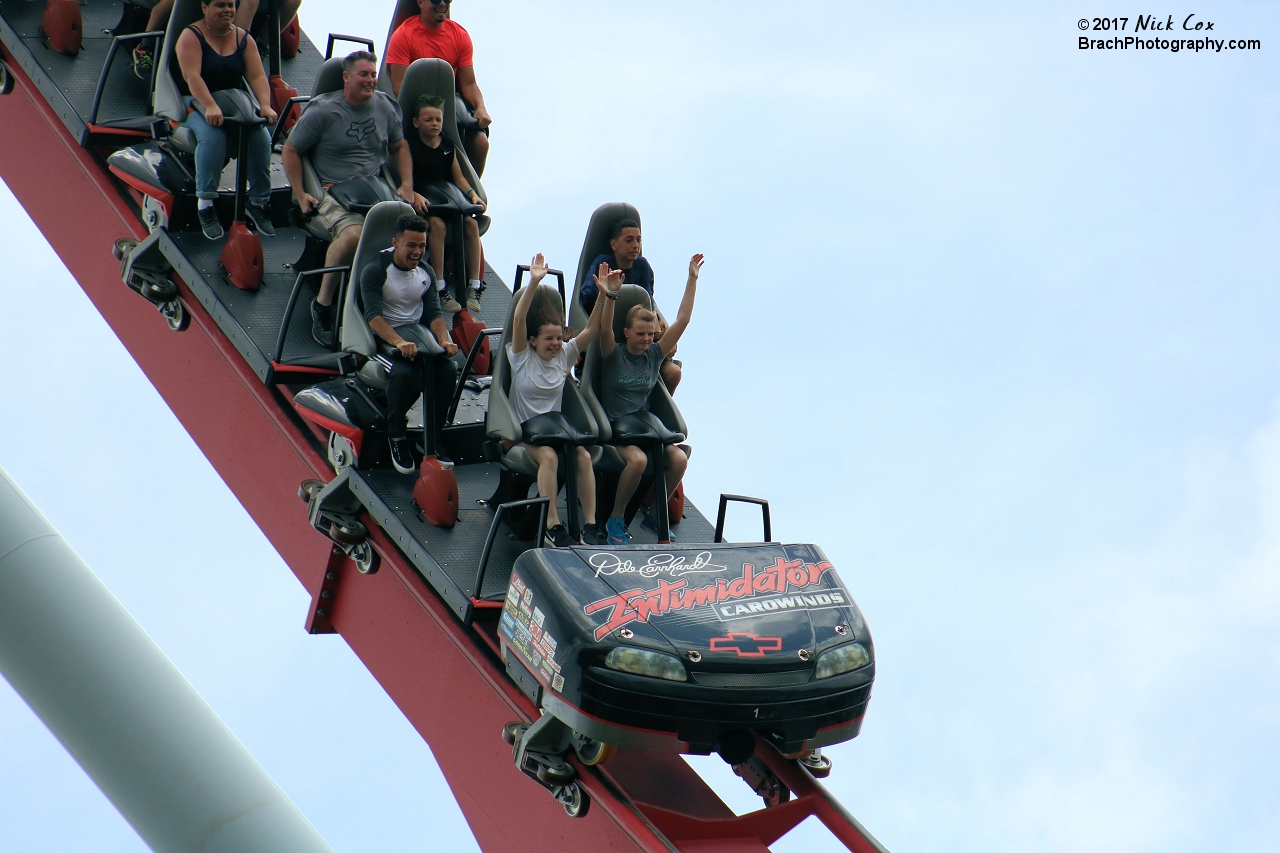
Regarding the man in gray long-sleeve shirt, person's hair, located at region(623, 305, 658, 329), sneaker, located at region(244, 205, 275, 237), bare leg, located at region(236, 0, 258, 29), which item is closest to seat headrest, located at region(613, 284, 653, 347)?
person's hair, located at region(623, 305, 658, 329)

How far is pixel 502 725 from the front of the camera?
6.98m

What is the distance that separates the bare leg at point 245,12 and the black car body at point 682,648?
5.02 m

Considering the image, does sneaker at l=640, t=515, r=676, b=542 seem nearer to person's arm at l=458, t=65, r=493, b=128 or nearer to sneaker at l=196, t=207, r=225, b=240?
sneaker at l=196, t=207, r=225, b=240

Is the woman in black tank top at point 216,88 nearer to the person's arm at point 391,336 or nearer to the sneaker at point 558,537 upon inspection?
the person's arm at point 391,336

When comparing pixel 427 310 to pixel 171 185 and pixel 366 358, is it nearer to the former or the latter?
pixel 366 358

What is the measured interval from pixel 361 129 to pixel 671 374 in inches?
80.9

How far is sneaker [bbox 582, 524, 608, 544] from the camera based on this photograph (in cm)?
714

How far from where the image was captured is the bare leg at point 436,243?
8500mm

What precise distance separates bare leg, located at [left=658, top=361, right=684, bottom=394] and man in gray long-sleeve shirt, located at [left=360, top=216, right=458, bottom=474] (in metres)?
1.00

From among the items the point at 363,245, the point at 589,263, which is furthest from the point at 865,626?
the point at 363,245

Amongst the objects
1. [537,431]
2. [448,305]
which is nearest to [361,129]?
[448,305]

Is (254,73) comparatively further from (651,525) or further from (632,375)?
(651,525)

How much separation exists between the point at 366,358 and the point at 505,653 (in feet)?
5.46

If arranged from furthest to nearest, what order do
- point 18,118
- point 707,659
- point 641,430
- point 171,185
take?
point 18,118
point 171,185
point 641,430
point 707,659
